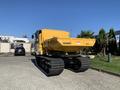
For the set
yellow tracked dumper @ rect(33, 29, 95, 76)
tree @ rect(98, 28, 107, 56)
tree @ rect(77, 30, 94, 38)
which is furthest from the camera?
tree @ rect(77, 30, 94, 38)

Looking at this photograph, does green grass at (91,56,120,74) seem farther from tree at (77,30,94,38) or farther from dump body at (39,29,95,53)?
tree at (77,30,94,38)

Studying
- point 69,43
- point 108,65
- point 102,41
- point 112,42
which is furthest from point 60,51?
point 112,42

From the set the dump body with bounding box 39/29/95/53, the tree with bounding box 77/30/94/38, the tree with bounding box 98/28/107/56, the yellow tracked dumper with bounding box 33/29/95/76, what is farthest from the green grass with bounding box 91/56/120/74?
the tree with bounding box 77/30/94/38

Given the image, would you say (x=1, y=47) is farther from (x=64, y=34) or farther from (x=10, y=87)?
(x=10, y=87)

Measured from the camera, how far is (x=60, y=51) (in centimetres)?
1270

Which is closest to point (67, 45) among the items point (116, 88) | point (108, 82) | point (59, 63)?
point (59, 63)

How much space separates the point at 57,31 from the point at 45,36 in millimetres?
923

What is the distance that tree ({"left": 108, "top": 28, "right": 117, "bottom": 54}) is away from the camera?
31525mm

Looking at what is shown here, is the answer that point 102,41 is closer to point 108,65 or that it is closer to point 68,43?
point 108,65

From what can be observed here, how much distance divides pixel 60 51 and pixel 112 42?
21.0 meters

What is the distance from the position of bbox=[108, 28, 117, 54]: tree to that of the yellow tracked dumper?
17.9 meters

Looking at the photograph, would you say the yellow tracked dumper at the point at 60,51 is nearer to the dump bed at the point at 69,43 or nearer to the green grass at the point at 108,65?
the dump bed at the point at 69,43

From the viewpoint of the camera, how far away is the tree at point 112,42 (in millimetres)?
31525

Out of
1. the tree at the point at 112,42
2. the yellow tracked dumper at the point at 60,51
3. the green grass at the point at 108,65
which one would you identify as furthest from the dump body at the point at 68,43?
the tree at the point at 112,42
